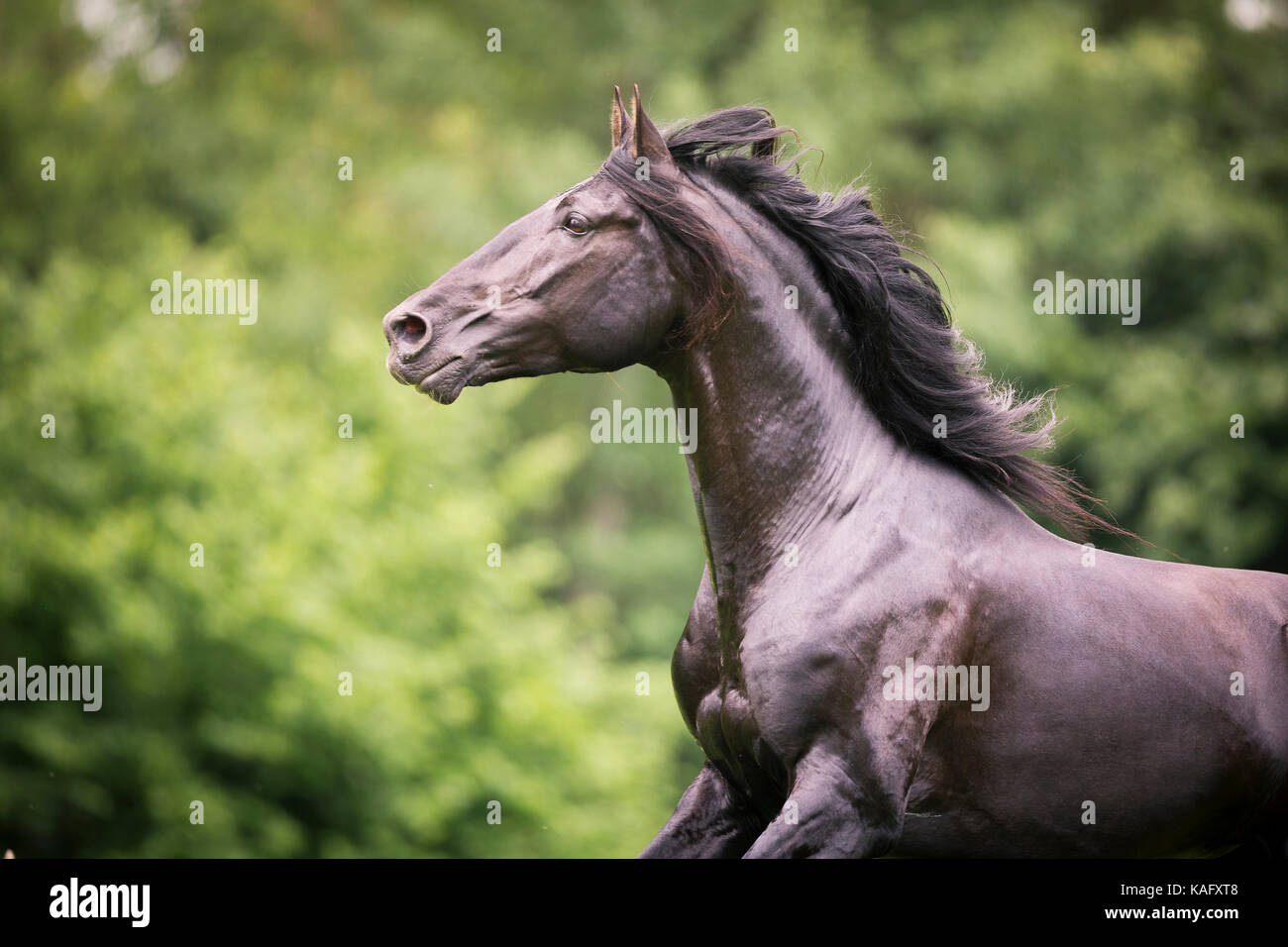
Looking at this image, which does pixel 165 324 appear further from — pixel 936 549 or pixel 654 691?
pixel 936 549

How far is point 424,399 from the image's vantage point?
587 inches

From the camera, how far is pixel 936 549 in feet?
12.7

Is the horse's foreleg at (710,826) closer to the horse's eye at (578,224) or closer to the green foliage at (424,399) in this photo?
the horse's eye at (578,224)

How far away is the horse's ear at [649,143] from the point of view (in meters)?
3.85

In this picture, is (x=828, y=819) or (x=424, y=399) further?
(x=424, y=399)

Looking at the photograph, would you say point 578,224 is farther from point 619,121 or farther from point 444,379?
point 444,379

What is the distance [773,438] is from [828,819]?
1.15m

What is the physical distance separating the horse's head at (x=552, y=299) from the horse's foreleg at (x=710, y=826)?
1388mm

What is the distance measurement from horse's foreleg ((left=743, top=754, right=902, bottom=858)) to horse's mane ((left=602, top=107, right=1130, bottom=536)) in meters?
1.14

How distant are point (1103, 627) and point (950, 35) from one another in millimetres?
20032

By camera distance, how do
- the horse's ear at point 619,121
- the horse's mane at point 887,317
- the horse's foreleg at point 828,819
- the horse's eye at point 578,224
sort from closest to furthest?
the horse's foreleg at point 828,819
the horse's eye at point 578,224
the horse's ear at point 619,121
the horse's mane at point 887,317

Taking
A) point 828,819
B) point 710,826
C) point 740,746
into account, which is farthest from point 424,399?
point 828,819

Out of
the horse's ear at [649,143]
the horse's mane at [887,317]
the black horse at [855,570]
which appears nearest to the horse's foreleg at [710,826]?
the black horse at [855,570]
